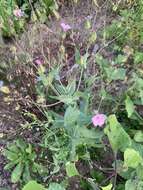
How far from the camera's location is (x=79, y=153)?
85.5 inches

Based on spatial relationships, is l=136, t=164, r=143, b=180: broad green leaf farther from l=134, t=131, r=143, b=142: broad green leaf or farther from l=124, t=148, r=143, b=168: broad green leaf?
l=134, t=131, r=143, b=142: broad green leaf

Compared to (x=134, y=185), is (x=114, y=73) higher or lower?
higher

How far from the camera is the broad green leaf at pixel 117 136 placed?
198 centimetres

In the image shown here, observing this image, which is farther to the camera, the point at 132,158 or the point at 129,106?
the point at 129,106

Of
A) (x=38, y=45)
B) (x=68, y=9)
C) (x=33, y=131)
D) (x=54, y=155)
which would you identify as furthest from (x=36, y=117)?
(x=68, y=9)

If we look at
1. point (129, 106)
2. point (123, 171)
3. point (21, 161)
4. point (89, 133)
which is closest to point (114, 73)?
point (129, 106)

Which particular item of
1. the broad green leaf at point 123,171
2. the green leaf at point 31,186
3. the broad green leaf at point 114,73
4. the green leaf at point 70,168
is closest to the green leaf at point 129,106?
the broad green leaf at point 114,73

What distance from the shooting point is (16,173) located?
6.98ft

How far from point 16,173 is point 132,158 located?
1.78 feet

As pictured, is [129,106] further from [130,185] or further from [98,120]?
[130,185]

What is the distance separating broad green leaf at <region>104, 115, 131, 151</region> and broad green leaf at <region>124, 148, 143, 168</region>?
11 cm

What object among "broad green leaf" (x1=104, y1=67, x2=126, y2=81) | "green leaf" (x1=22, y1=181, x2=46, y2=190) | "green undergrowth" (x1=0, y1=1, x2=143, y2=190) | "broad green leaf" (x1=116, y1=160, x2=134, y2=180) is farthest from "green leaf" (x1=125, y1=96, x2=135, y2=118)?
"green leaf" (x1=22, y1=181, x2=46, y2=190)

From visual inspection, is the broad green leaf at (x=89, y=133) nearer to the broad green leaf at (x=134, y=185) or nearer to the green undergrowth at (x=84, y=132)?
the green undergrowth at (x=84, y=132)

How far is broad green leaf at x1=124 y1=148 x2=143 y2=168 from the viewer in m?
1.87
